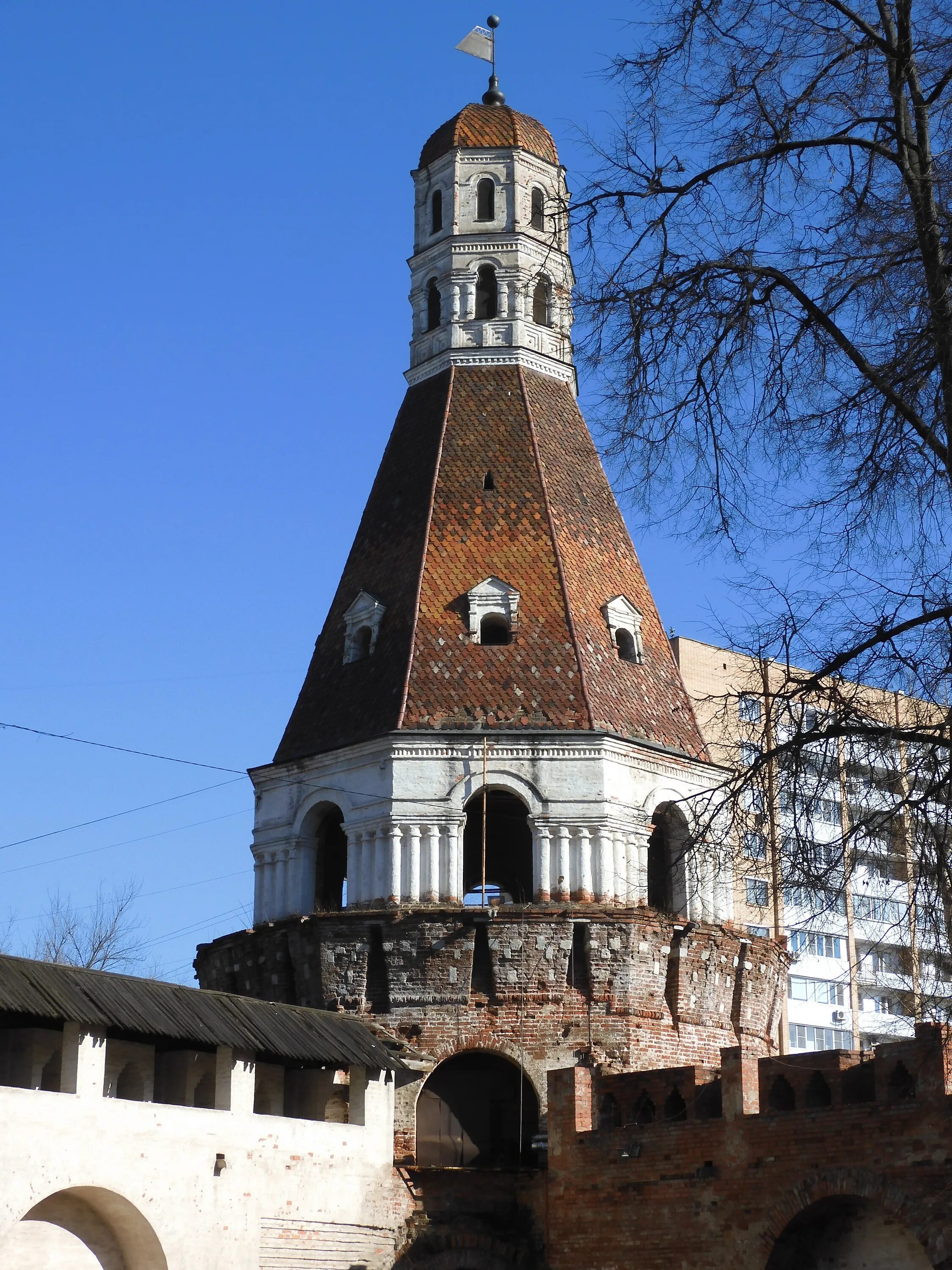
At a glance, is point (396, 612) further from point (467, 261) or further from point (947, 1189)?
point (947, 1189)

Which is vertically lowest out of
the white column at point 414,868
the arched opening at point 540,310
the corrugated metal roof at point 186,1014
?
the corrugated metal roof at point 186,1014

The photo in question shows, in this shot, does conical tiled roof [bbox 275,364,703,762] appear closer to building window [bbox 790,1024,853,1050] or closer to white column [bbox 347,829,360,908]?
white column [bbox 347,829,360,908]

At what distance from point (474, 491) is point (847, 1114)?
11.4 metres

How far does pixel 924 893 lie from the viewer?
1005 cm

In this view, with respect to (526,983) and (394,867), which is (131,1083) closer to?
(394,867)

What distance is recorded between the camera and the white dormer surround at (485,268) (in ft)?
92.3

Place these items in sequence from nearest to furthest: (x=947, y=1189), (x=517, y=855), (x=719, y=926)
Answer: (x=947, y=1189)
(x=719, y=926)
(x=517, y=855)

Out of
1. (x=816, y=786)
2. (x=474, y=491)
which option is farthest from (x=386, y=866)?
(x=816, y=786)

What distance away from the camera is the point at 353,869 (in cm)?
2384

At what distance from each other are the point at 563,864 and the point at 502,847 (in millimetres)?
4075

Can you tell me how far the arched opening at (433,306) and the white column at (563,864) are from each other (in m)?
9.45

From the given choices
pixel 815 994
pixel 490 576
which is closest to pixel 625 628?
pixel 490 576

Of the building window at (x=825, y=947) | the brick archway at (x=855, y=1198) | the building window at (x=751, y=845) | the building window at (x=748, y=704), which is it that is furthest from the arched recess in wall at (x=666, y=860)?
the building window at (x=825, y=947)

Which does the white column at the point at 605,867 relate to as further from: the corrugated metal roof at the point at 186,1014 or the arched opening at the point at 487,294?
the arched opening at the point at 487,294
